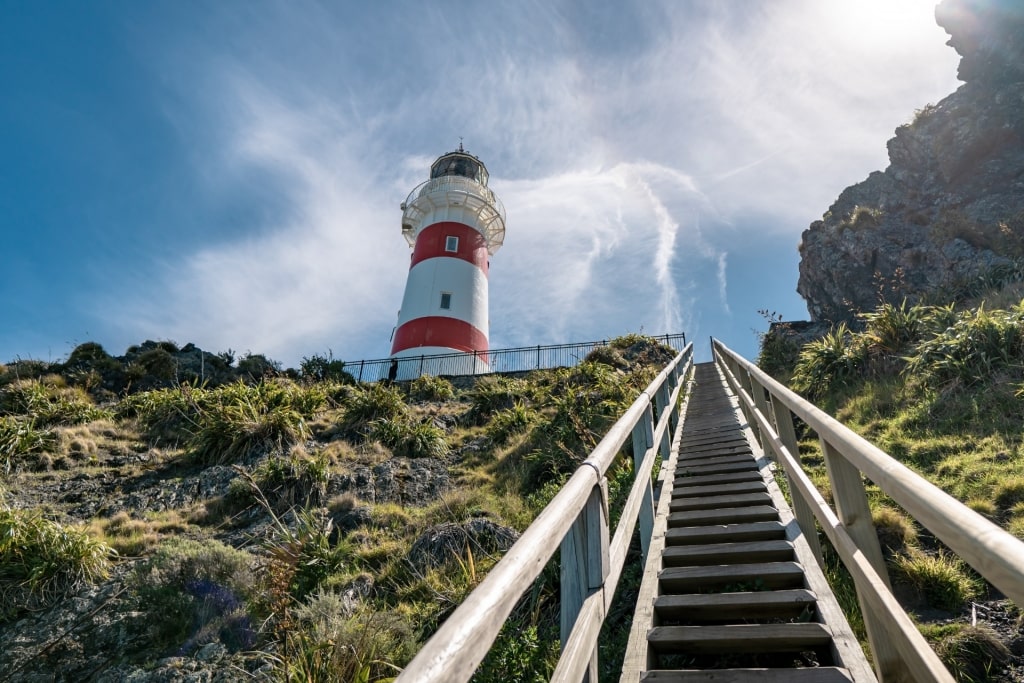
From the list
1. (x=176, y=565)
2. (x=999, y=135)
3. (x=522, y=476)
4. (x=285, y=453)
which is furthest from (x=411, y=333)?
(x=999, y=135)

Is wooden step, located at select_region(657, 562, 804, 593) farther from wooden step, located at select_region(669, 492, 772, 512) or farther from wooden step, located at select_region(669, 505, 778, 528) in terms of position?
wooden step, located at select_region(669, 492, 772, 512)

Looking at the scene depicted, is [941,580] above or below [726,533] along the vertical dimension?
below

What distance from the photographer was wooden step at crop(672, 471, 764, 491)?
4.78 meters

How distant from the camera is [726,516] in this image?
390 cm

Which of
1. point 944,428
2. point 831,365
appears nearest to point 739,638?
point 944,428

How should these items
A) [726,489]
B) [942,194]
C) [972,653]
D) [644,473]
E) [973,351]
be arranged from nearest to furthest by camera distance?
[972,653] < [644,473] < [726,489] < [973,351] < [942,194]

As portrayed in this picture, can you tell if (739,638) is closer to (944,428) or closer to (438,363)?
(944,428)

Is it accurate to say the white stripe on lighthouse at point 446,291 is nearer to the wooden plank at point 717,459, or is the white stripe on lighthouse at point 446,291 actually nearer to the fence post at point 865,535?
the wooden plank at point 717,459

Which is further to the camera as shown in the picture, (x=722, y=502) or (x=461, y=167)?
(x=461, y=167)

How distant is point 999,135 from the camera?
781 inches

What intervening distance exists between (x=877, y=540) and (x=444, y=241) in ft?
71.5

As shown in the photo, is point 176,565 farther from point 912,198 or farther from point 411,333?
point 912,198

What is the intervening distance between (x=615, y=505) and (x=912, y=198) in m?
23.0

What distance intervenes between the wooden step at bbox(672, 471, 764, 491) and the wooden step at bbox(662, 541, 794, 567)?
4.34 feet
